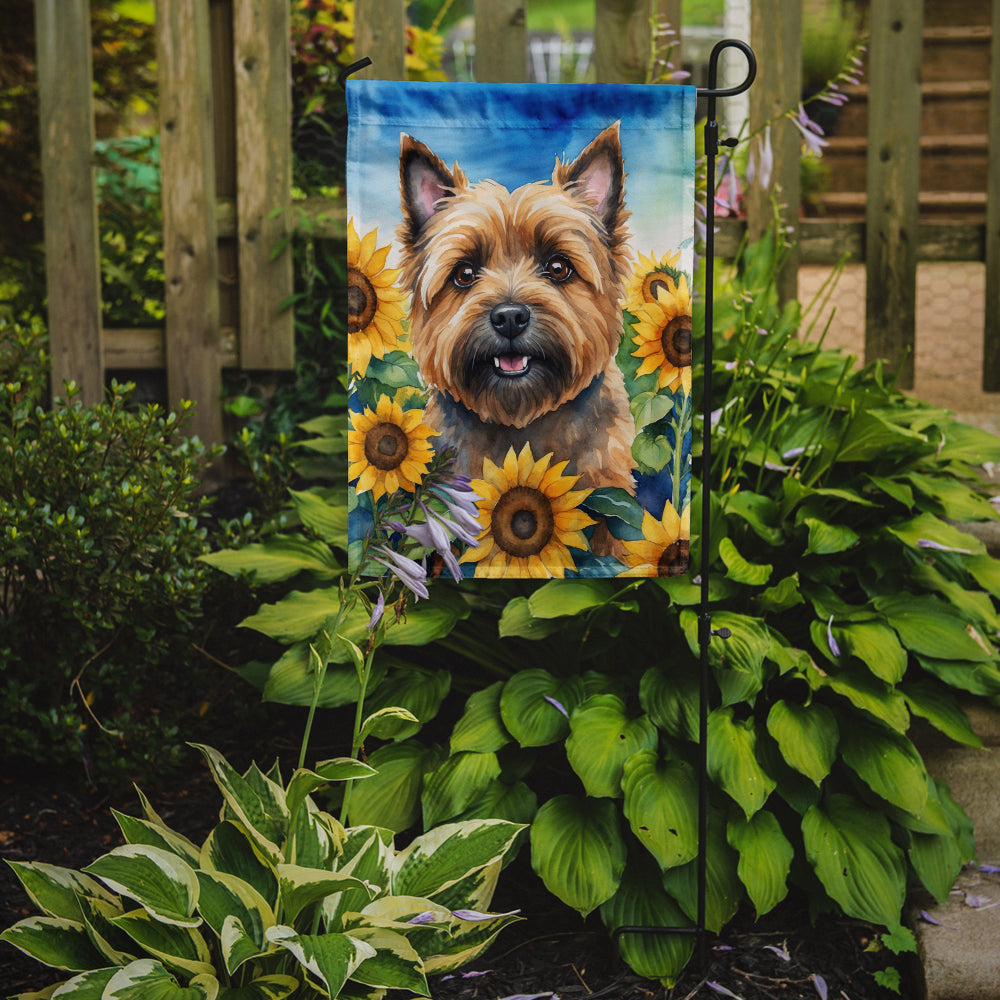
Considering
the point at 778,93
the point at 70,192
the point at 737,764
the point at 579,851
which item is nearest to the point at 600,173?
the point at 737,764

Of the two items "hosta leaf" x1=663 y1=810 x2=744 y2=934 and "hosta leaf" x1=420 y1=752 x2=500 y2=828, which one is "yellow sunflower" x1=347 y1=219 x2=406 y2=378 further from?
"hosta leaf" x1=663 y1=810 x2=744 y2=934

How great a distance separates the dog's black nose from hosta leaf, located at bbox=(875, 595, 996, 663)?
1.01 meters

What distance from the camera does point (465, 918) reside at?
5.19 ft

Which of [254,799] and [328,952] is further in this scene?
[254,799]

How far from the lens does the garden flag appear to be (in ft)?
5.69

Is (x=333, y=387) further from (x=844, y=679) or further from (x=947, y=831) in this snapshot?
(x=947, y=831)

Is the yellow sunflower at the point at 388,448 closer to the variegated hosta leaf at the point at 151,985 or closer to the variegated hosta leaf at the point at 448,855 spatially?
the variegated hosta leaf at the point at 448,855

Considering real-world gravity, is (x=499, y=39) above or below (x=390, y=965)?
above

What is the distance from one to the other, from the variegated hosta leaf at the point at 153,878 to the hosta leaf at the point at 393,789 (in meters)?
0.48

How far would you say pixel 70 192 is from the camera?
319 cm

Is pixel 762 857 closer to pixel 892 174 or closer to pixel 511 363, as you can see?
pixel 511 363

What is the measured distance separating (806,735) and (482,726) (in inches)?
24.5

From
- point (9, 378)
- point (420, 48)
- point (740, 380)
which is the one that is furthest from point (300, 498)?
point (420, 48)

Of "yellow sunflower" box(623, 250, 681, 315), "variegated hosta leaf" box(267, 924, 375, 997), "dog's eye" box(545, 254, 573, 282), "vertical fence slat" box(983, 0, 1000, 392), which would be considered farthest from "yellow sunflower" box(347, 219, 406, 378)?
"vertical fence slat" box(983, 0, 1000, 392)
